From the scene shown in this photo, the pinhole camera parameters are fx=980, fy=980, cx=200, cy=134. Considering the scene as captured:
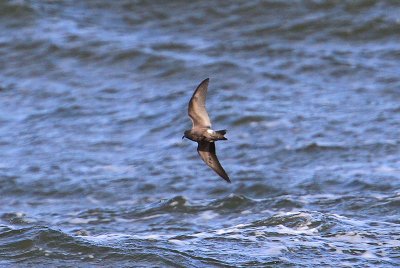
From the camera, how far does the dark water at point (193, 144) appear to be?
32.3 ft

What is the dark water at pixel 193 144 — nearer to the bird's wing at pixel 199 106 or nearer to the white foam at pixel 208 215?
the white foam at pixel 208 215

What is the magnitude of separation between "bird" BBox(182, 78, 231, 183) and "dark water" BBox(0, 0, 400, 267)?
106 centimetres

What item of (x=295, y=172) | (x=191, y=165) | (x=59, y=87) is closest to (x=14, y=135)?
(x=59, y=87)

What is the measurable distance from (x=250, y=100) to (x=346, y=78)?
151cm

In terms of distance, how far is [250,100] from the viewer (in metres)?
14.0

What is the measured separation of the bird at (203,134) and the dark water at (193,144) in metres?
1.06

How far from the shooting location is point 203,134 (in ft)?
28.1

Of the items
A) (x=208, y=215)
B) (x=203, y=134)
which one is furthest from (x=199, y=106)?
(x=208, y=215)

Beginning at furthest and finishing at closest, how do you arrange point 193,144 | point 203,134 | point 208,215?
point 193,144 → point 208,215 → point 203,134

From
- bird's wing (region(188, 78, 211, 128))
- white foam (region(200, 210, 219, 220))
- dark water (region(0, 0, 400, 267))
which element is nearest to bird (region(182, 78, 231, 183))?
bird's wing (region(188, 78, 211, 128))

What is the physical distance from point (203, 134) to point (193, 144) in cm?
453

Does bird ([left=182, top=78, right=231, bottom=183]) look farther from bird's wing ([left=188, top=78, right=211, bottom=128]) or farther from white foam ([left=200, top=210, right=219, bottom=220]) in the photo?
white foam ([left=200, top=210, right=219, bottom=220])

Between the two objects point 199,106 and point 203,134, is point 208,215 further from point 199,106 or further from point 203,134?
point 203,134

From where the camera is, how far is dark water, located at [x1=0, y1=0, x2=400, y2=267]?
9852 mm
